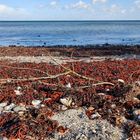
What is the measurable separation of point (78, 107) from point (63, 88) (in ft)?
4.84

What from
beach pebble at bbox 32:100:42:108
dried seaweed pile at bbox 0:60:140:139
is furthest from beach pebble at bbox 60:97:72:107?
beach pebble at bbox 32:100:42:108

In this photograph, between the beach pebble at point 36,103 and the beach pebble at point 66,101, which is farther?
the beach pebble at point 36,103

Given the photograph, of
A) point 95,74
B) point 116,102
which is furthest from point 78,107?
point 95,74

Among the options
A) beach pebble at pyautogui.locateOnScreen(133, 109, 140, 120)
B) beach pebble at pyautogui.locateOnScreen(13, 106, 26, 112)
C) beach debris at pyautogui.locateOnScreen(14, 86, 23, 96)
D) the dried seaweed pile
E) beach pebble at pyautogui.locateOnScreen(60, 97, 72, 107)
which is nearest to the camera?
the dried seaweed pile

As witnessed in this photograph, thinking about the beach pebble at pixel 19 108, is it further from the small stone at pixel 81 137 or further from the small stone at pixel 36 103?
the small stone at pixel 81 137

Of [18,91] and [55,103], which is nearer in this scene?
[55,103]

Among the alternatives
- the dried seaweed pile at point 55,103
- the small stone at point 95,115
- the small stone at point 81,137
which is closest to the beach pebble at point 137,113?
the dried seaweed pile at point 55,103

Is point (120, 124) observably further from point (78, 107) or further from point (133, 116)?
point (78, 107)

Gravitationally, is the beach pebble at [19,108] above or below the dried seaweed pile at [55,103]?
below

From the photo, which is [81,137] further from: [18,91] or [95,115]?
[18,91]

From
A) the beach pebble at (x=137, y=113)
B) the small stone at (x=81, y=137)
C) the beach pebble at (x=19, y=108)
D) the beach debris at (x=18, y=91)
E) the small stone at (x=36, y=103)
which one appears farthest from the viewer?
the beach debris at (x=18, y=91)

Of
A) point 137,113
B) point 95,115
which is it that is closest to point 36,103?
point 95,115

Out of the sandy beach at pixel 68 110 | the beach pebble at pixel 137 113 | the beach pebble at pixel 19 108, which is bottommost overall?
the beach pebble at pixel 19 108

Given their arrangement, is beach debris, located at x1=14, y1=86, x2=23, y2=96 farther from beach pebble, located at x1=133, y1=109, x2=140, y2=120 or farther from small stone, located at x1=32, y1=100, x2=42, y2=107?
beach pebble, located at x1=133, y1=109, x2=140, y2=120
